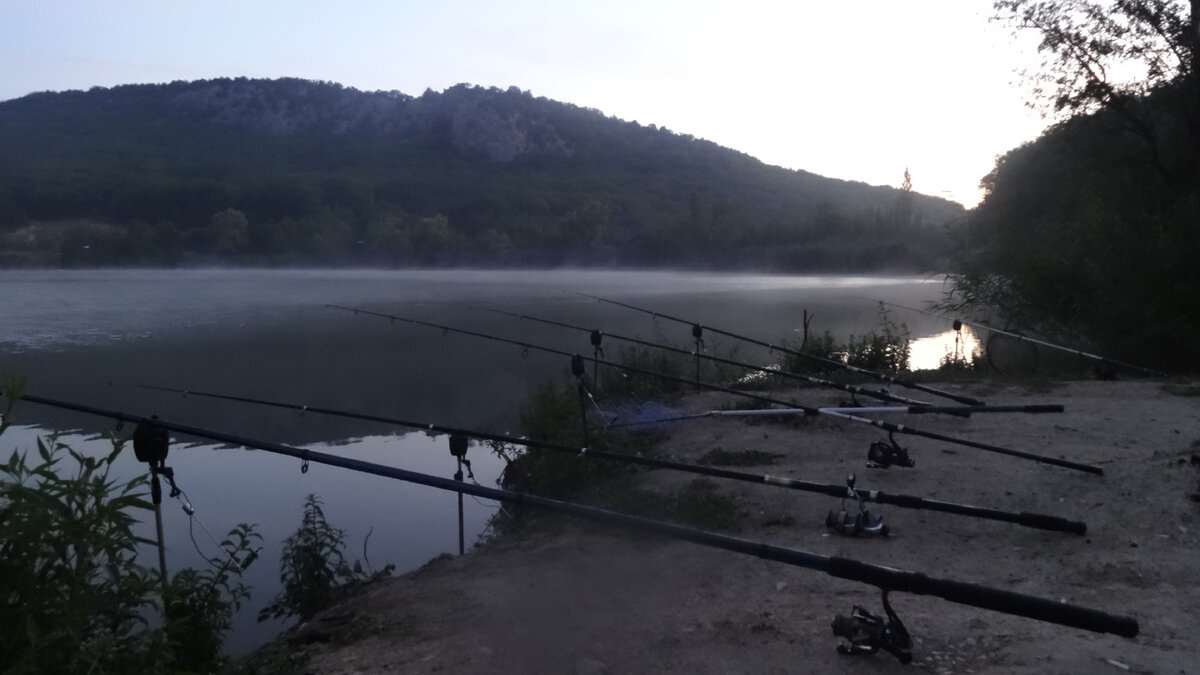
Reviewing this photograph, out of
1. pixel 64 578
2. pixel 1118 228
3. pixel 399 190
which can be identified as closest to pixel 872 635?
pixel 64 578

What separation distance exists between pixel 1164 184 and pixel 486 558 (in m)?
13.4

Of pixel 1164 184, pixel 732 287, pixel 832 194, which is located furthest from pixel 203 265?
pixel 832 194

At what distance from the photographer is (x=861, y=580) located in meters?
2.95

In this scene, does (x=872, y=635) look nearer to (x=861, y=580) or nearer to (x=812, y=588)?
(x=861, y=580)

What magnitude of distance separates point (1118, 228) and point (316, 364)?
38.0 ft

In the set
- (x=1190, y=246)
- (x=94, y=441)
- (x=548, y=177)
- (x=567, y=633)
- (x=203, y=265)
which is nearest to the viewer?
(x=567, y=633)

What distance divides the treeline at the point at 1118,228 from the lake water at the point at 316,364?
8.72 ft

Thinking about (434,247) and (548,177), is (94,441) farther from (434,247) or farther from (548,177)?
(548,177)

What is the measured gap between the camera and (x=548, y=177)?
69.1 metres

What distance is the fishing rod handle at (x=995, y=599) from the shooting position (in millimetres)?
2689

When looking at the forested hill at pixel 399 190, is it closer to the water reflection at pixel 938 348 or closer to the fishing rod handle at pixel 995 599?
the water reflection at pixel 938 348

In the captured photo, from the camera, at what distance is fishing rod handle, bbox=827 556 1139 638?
106 inches

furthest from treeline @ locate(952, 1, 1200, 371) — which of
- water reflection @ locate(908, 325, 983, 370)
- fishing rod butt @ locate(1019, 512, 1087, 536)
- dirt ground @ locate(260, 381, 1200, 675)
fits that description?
fishing rod butt @ locate(1019, 512, 1087, 536)

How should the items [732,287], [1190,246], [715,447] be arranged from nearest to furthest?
[715,447] < [1190,246] < [732,287]
